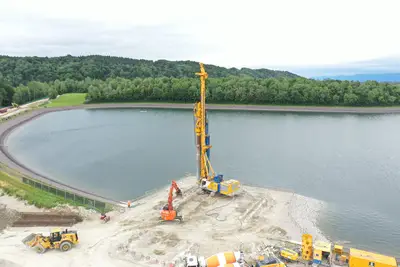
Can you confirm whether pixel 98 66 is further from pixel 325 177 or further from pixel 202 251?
pixel 202 251

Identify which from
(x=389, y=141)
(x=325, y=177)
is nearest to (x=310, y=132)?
(x=389, y=141)

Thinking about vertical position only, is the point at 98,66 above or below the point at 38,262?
above

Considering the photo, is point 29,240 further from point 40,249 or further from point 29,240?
point 40,249

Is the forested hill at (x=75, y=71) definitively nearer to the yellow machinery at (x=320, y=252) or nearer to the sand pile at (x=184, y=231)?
the sand pile at (x=184, y=231)

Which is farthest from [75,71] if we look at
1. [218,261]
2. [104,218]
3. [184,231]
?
[218,261]

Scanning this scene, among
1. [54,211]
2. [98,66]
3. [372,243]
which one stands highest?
[98,66]

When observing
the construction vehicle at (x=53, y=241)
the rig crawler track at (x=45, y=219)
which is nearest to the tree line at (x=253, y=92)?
the rig crawler track at (x=45, y=219)

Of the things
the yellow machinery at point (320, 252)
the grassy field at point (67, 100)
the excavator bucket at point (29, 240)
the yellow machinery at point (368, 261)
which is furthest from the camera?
the grassy field at point (67, 100)
